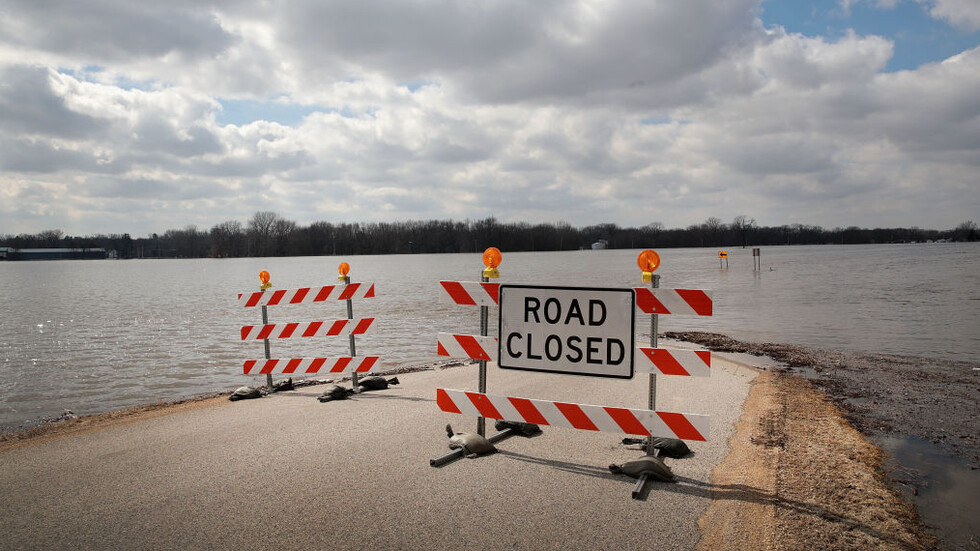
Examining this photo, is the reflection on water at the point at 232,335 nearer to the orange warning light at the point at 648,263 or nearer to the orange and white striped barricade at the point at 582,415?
the orange and white striped barricade at the point at 582,415

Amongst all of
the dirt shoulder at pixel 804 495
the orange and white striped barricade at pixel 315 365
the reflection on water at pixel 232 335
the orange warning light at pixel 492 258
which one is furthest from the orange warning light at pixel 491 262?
the reflection on water at pixel 232 335

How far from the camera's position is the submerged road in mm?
3891

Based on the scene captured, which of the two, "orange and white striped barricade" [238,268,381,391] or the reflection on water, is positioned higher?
"orange and white striped barricade" [238,268,381,391]

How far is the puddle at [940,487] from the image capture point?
4246 mm

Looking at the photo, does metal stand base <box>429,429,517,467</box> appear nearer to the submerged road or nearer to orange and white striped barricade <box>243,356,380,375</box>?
the submerged road

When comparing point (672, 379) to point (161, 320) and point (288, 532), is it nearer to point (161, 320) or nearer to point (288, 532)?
point (288, 532)

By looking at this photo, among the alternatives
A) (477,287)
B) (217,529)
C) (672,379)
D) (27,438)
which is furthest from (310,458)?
(672,379)

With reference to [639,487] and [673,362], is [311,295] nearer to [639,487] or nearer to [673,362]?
[673,362]

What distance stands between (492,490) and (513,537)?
0.79 m

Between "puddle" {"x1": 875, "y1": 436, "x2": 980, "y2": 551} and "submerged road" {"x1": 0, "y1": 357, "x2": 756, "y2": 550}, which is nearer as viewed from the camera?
"submerged road" {"x1": 0, "y1": 357, "x2": 756, "y2": 550}

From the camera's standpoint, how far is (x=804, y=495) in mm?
4527

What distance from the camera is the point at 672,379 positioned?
351 inches

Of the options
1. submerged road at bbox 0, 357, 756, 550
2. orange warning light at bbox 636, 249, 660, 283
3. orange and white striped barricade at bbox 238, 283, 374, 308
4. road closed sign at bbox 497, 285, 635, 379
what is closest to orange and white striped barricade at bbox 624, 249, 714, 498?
road closed sign at bbox 497, 285, 635, 379

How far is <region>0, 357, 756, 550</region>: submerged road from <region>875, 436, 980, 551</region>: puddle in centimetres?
156
